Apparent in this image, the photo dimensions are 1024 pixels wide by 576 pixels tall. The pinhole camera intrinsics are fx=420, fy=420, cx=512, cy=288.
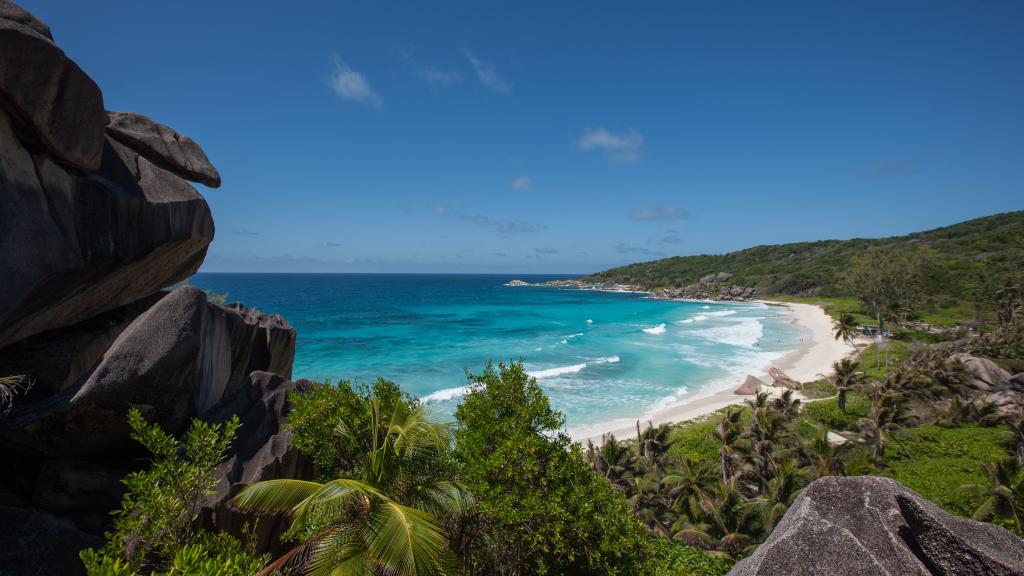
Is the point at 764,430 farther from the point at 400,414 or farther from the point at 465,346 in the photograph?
the point at 465,346

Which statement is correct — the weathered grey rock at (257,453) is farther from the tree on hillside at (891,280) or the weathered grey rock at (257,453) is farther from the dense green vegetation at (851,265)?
the dense green vegetation at (851,265)

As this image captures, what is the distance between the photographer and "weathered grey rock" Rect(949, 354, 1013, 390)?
29.8 m

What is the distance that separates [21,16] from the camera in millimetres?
7777

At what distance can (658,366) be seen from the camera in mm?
44969

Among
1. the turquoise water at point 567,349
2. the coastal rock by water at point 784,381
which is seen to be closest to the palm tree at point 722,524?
the turquoise water at point 567,349

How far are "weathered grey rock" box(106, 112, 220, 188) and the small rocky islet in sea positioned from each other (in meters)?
0.05

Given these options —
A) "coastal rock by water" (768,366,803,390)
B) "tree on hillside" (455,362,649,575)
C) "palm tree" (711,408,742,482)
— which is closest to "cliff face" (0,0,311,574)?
"tree on hillside" (455,362,649,575)

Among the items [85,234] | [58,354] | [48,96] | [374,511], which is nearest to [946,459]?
[374,511]

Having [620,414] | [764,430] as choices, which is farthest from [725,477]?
[620,414]

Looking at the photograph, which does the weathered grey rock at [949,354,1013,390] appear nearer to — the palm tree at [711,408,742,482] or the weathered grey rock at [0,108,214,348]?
the palm tree at [711,408,742,482]

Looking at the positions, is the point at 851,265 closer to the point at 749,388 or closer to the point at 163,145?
the point at 749,388

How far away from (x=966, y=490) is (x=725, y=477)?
825 cm

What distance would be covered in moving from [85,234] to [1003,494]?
2678 cm

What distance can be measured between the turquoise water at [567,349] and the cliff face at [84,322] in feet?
68.9
